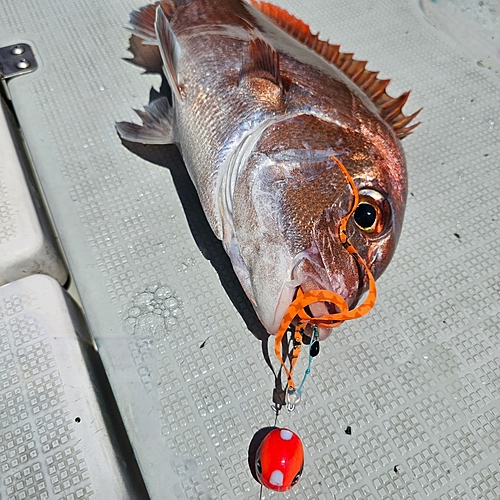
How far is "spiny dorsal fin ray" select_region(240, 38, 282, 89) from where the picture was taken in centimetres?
168

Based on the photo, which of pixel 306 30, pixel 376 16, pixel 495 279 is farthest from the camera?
pixel 376 16

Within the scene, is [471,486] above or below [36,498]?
above

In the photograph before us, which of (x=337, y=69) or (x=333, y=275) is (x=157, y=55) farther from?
(x=333, y=275)

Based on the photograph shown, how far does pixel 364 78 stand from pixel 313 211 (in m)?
0.83

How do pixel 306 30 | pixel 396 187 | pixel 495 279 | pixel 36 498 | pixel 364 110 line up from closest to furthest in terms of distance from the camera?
pixel 36 498 < pixel 396 187 < pixel 364 110 < pixel 495 279 < pixel 306 30

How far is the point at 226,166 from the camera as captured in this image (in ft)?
5.60

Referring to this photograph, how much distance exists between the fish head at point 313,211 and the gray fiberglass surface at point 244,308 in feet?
1.23

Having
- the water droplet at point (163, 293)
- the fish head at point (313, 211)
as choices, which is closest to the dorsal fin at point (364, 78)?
the fish head at point (313, 211)

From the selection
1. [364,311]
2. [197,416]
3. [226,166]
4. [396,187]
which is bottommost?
[197,416]

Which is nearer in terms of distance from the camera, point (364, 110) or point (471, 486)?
point (471, 486)

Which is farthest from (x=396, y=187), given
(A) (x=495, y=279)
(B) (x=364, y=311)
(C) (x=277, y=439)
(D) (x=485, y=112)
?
(D) (x=485, y=112)

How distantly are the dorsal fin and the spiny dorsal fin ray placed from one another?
1.41 feet

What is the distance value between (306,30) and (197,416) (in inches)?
70.1

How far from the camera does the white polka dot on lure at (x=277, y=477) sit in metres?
1.42
